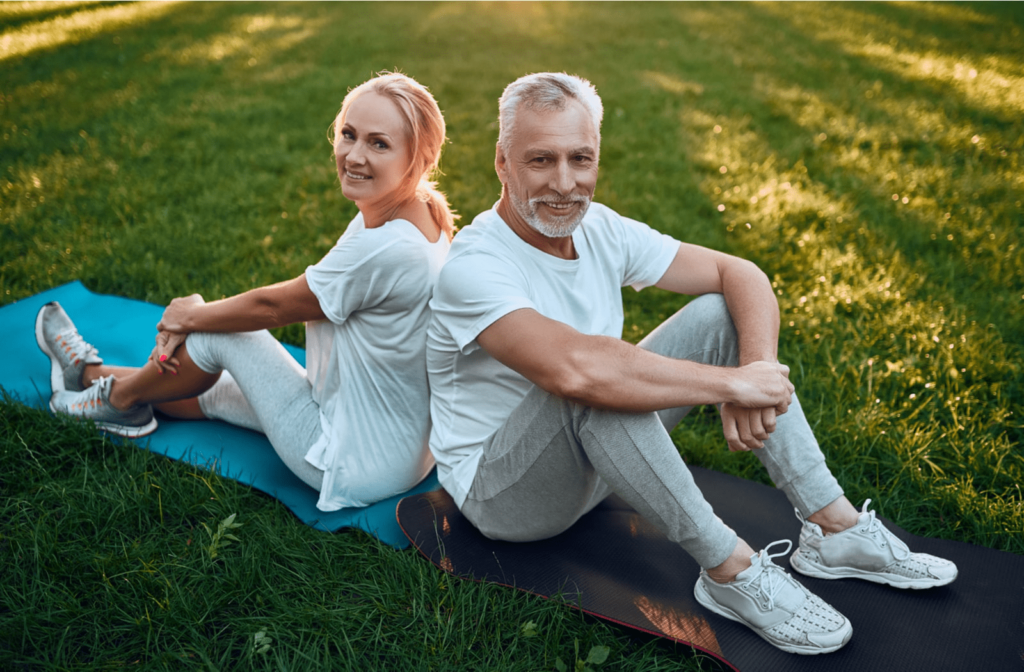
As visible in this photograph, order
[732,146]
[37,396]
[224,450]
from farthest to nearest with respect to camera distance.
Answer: [732,146], [37,396], [224,450]

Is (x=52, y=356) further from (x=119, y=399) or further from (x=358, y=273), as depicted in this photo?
(x=358, y=273)

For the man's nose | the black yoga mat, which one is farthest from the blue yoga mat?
the man's nose

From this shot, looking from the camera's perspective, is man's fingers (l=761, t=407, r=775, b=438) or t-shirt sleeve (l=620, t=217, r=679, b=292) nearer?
man's fingers (l=761, t=407, r=775, b=438)

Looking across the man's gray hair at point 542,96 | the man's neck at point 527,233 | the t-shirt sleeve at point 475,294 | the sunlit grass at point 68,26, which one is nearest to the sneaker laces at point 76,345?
the t-shirt sleeve at point 475,294

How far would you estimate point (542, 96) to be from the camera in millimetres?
2273

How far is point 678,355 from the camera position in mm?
2514

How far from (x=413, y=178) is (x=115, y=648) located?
1829 mm

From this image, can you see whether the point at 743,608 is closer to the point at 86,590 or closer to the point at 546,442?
the point at 546,442

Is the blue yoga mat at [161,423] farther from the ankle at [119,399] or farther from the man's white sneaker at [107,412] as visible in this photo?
the ankle at [119,399]

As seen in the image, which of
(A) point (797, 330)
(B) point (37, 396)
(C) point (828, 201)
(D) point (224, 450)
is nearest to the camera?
(D) point (224, 450)

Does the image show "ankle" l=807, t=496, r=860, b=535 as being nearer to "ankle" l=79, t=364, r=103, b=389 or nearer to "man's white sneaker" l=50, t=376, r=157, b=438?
"man's white sneaker" l=50, t=376, r=157, b=438

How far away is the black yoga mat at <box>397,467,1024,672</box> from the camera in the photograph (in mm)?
2217

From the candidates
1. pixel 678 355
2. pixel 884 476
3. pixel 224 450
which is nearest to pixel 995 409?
pixel 884 476

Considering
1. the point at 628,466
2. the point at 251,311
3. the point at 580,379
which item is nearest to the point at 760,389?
the point at 628,466
